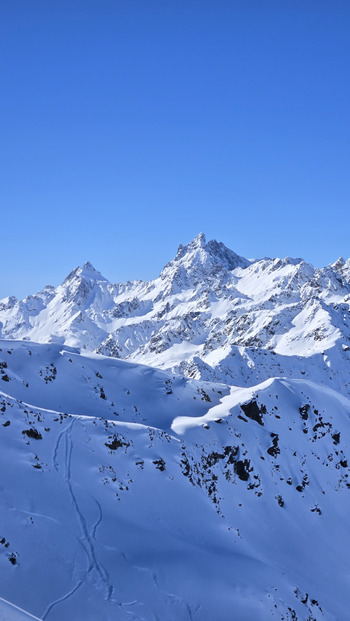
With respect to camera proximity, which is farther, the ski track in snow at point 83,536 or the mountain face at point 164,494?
the mountain face at point 164,494

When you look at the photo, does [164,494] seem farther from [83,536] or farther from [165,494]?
[83,536]

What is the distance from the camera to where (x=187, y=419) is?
35969 millimetres

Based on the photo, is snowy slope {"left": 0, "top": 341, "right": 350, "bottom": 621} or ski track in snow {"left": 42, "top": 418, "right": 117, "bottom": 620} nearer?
ski track in snow {"left": 42, "top": 418, "right": 117, "bottom": 620}

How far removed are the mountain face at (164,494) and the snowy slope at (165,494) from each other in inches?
3.2

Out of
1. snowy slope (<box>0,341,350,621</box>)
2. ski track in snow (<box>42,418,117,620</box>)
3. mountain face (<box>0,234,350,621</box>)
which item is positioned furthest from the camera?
snowy slope (<box>0,341,350,621</box>)

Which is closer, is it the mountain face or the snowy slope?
the mountain face

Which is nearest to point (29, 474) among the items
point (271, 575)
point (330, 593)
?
point (271, 575)

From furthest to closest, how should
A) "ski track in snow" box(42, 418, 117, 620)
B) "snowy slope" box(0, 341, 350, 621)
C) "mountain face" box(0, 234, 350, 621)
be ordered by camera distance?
"snowy slope" box(0, 341, 350, 621)
"mountain face" box(0, 234, 350, 621)
"ski track in snow" box(42, 418, 117, 620)

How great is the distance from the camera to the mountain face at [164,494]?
14.9 m

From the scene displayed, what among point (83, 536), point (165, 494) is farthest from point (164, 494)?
point (83, 536)

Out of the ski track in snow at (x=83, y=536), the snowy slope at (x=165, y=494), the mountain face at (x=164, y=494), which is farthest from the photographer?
the snowy slope at (x=165, y=494)

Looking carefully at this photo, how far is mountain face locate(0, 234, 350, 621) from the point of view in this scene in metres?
14.9

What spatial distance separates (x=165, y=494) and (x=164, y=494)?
0.06 meters

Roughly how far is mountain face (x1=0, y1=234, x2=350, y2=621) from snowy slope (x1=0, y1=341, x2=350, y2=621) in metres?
0.08
